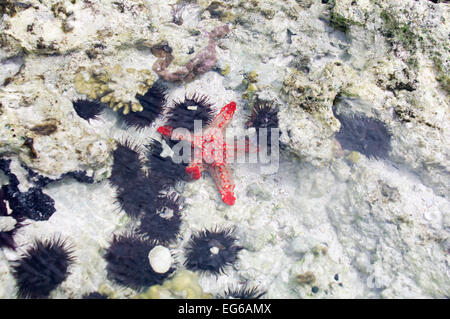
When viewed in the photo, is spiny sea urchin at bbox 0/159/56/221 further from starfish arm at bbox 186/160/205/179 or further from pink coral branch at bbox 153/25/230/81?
pink coral branch at bbox 153/25/230/81

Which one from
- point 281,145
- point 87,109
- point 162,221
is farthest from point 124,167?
point 281,145

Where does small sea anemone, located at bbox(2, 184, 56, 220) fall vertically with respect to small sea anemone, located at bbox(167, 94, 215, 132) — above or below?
below

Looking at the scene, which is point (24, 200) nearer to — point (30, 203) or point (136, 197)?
point (30, 203)

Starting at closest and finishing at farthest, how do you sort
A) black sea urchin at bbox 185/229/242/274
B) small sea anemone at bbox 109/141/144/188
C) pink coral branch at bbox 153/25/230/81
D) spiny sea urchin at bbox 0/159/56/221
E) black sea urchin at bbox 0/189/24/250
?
black sea urchin at bbox 0/189/24/250 → spiny sea urchin at bbox 0/159/56/221 → black sea urchin at bbox 185/229/242/274 → small sea anemone at bbox 109/141/144/188 → pink coral branch at bbox 153/25/230/81

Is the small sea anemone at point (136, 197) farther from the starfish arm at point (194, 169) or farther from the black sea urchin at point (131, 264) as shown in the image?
the starfish arm at point (194, 169)

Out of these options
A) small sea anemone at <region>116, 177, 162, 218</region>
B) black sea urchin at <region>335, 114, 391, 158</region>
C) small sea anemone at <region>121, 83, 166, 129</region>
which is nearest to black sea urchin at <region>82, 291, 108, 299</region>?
small sea anemone at <region>116, 177, 162, 218</region>
